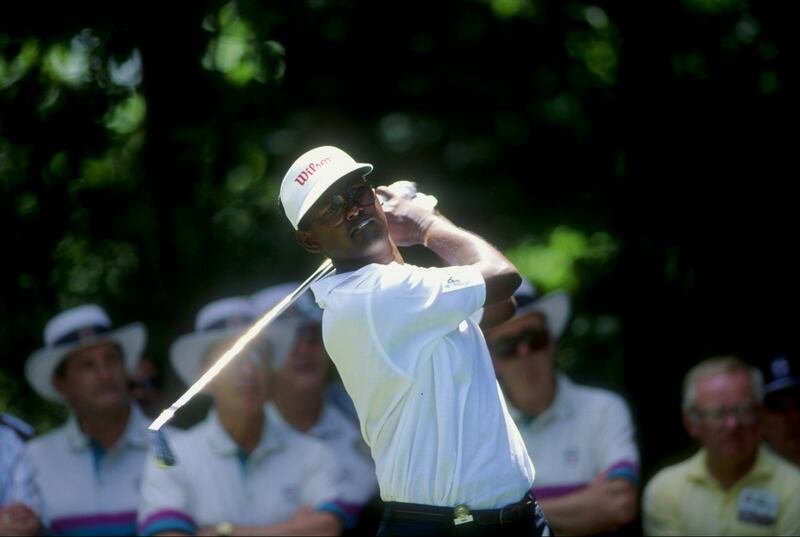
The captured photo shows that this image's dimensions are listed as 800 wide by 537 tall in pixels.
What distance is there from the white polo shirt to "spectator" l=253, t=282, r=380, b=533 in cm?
241

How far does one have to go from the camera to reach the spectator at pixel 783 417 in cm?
662

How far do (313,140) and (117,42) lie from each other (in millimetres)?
1040

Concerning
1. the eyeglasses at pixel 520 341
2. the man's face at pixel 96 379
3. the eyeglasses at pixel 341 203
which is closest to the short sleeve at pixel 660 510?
the eyeglasses at pixel 520 341

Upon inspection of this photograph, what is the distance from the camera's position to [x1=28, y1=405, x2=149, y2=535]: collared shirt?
6574 millimetres

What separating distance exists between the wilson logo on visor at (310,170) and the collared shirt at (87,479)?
2.67m

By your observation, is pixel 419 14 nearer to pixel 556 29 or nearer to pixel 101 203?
pixel 556 29

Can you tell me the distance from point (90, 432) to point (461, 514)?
2.91 metres

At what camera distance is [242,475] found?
647cm

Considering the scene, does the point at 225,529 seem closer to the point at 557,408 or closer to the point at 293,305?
the point at 293,305

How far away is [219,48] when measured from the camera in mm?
7863

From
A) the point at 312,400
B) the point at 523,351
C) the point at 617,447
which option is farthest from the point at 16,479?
the point at 617,447

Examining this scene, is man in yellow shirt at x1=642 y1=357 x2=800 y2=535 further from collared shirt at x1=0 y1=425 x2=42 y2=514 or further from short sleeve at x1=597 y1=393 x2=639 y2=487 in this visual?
collared shirt at x1=0 y1=425 x2=42 y2=514

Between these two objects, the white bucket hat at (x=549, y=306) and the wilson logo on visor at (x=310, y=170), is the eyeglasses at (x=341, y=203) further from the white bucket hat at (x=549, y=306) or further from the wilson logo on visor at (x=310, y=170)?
the white bucket hat at (x=549, y=306)

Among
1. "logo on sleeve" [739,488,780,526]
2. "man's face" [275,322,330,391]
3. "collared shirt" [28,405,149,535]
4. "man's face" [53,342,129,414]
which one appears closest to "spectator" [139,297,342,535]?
"man's face" [275,322,330,391]
